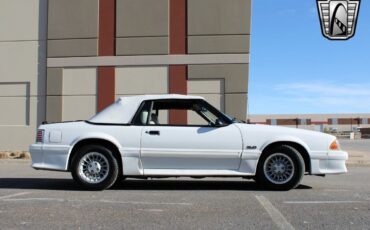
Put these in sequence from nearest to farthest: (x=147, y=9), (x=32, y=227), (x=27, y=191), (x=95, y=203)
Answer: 1. (x=32, y=227)
2. (x=95, y=203)
3. (x=27, y=191)
4. (x=147, y=9)

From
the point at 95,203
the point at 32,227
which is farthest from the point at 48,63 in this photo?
the point at 32,227

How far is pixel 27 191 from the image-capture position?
861 centimetres

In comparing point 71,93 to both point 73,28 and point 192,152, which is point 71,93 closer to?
point 73,28

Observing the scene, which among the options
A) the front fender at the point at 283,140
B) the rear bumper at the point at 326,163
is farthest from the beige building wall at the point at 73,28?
the rear bumper at the point at 326,163

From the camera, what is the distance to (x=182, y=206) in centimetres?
707

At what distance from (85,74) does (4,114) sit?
3.71m

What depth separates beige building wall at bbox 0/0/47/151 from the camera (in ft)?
67.7

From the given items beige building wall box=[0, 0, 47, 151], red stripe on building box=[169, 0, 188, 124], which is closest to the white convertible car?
red stripe on building box=[169, 0, 188, 124]

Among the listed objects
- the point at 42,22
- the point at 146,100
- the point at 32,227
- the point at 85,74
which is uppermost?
the point at 42,22

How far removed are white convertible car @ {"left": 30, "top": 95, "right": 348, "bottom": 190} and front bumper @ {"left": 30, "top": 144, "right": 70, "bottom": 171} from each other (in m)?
0.02

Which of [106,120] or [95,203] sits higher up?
[106,120]

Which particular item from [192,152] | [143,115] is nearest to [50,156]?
[143,115]

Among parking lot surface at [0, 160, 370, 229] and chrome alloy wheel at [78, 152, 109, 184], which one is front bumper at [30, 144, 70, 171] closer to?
chrome alloy wheel at [78, 152, 109, 184]

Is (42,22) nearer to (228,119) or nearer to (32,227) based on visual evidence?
(228,119)
